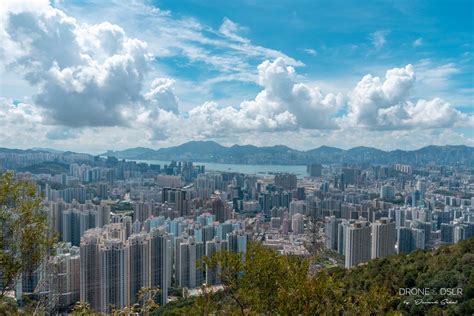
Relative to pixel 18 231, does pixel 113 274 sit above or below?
below

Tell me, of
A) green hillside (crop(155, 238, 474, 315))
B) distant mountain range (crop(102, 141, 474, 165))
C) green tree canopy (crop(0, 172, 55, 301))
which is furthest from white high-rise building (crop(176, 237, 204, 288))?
distant mountain range (crop(102, 141, 474, 165))

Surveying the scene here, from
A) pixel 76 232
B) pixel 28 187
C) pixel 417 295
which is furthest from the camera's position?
pixel 76 232

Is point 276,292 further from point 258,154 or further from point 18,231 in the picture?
point 258,154

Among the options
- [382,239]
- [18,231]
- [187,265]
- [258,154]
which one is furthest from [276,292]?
[258,154]

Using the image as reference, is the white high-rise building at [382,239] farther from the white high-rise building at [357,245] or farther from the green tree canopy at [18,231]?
the green tree canopy at [18,231]

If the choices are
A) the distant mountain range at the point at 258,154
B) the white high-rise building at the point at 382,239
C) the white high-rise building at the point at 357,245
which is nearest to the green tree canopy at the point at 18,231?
the white high-rise building at the point at 357,245

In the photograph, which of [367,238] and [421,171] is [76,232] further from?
[421,171]

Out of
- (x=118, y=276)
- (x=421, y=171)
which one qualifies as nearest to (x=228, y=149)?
(x=421, y=171)

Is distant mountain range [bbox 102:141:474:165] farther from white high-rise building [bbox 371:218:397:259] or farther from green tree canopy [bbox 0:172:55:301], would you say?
green tree canopy [bbox 0:172:55:301]

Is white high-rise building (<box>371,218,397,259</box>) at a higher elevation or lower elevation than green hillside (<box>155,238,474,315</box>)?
lower

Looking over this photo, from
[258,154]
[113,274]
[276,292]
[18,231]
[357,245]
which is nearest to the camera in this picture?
[276,292]

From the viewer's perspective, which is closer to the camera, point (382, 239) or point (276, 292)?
point (276, 292)
